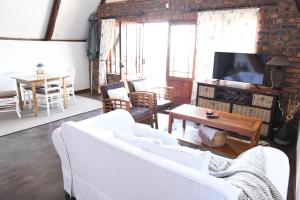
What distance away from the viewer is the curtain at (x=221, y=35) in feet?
12.7

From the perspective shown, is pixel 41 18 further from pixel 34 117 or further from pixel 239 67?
pixel 239 67

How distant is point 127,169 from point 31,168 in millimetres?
1677

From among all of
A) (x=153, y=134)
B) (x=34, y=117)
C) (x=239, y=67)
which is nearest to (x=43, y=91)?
(x=34, y=117)

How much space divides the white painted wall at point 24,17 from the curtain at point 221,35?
130 inches

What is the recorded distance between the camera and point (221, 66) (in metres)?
3.98

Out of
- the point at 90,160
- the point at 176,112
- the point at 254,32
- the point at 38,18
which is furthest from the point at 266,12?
the point at 38,18

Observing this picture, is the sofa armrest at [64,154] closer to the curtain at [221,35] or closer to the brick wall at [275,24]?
the curtain at [221,35]

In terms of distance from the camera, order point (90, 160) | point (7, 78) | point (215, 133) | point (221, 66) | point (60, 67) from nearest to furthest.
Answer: point (90, 160) → point (215, 133) → point (221, 66) → point (7, 78) → point (60, 67)

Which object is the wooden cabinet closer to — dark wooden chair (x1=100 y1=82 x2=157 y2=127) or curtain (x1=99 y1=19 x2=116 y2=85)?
dark wooden chair (x1=100 y1=82 x2=157 y2=127)

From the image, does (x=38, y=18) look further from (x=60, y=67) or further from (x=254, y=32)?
(x=254, y=32)

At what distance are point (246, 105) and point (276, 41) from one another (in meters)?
1.14

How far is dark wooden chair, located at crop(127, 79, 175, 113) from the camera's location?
3.78 meters

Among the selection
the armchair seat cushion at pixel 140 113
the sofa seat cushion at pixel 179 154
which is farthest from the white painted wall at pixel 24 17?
the sofa seat cushion at pixel 179 154

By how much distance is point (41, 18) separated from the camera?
504cm
